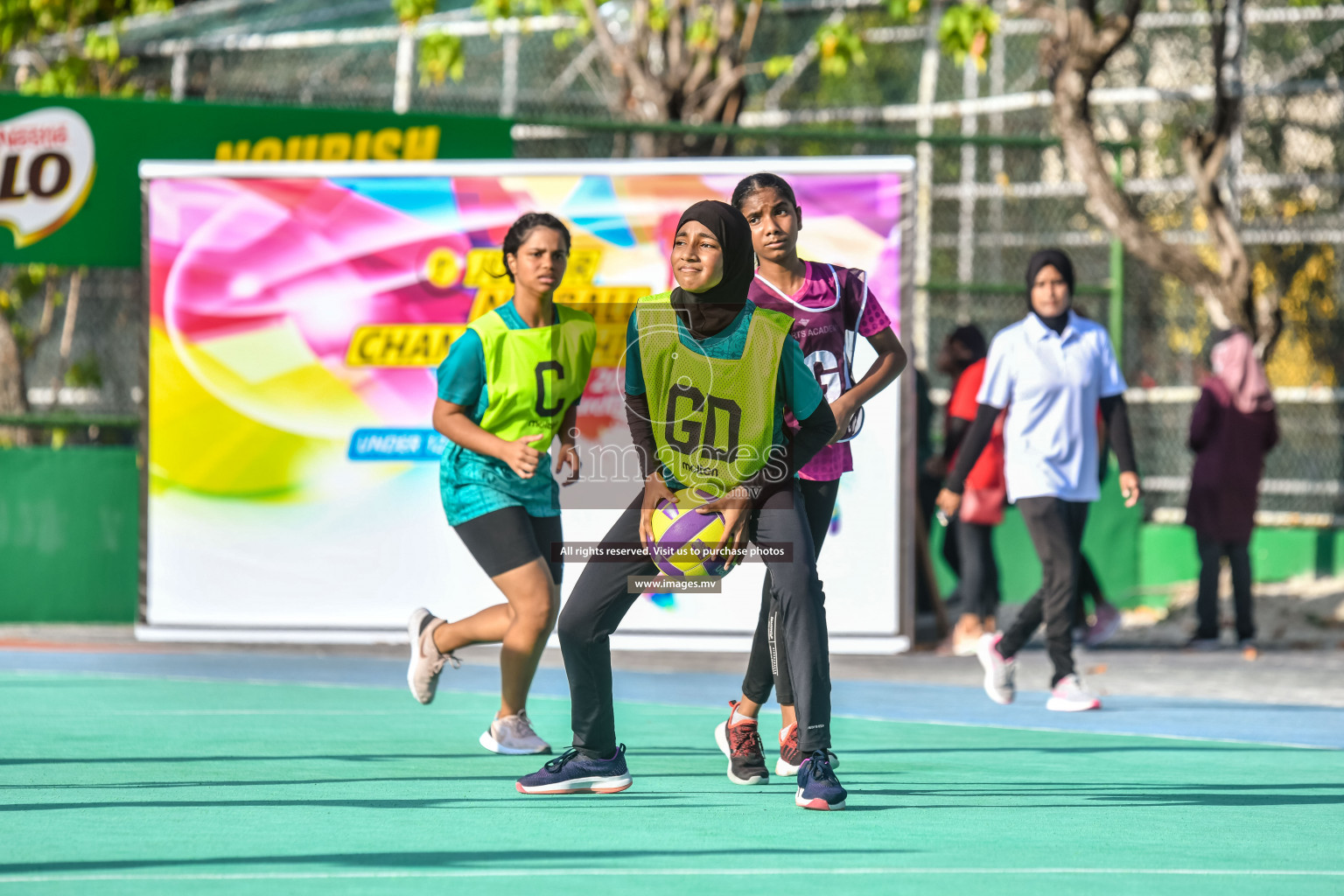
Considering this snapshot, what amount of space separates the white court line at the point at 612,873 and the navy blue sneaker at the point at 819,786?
853 millimetres

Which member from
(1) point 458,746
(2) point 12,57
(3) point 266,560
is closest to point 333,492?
(3) point 266,560

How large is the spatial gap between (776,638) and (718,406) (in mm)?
1077

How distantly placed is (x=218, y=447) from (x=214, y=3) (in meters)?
9.42

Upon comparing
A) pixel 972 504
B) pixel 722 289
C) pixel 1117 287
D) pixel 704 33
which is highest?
pixel 704 33

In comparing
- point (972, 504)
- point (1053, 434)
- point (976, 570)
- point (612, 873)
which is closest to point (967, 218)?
point (972, 504)

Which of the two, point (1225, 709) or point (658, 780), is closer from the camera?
point (658, 780)

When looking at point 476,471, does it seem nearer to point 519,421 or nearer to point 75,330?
point 519,421

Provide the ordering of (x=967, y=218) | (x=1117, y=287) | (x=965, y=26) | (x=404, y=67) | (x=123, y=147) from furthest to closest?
(x=404, y=67) → (x=967, y=218) → (x=1117, y=287) → (x=965, y=26) → (x=123, y=147)

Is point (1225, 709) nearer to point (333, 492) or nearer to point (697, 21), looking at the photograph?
point (333, 492)

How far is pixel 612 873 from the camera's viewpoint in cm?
481

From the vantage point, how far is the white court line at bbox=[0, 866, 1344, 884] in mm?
4672

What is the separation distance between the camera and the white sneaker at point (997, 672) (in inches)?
344

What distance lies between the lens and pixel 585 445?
1010 centimetres

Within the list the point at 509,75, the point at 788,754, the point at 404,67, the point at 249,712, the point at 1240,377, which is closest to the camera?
the point at 788,754
